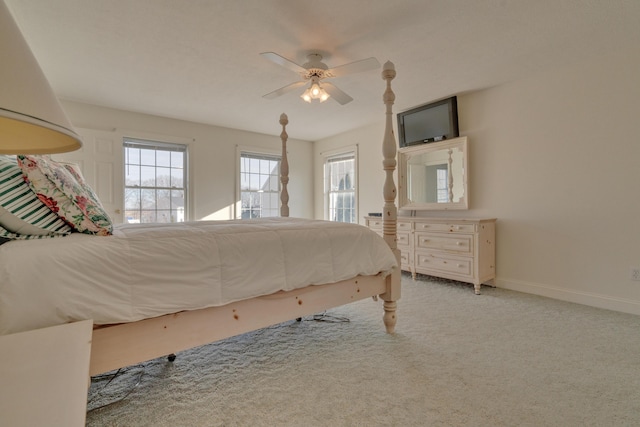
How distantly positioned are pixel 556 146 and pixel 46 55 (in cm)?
515

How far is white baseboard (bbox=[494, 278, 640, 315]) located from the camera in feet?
8.71

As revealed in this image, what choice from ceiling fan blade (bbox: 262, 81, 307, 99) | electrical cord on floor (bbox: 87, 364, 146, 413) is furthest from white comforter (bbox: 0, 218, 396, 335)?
ceiling fan blade (bbox: 262, 81, 307, 99)

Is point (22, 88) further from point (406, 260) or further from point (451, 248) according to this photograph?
point (406, 260)

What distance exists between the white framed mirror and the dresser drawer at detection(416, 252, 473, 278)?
28.8 inches

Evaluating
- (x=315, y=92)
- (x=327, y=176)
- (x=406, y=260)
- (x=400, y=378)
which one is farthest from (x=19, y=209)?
(x=327, y=176)

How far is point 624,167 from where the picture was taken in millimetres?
2688

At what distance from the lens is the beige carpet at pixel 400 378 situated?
133 cm

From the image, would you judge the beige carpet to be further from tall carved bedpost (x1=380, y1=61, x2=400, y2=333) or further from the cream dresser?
the cream dresser

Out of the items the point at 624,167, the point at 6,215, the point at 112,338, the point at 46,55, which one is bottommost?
the point at 112,338

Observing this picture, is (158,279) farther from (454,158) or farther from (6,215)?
(454,158)

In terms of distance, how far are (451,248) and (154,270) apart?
128 inches

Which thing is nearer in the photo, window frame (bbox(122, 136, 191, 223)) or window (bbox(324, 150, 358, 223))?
window frame (bbox(122, 136, 191, 223))

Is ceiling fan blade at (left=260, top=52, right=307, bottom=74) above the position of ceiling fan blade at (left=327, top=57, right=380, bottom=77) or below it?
above

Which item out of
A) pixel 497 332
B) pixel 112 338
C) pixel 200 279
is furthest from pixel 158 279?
pixel 497 332
